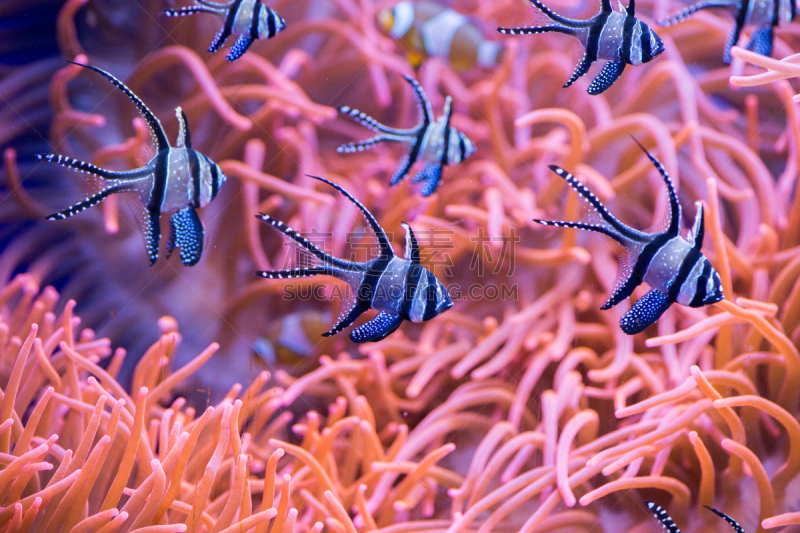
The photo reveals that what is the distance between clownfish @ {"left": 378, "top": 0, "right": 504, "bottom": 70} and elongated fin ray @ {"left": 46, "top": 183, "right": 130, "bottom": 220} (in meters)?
1.17

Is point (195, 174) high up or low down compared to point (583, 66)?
down

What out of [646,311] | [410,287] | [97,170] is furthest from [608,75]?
[97,170]

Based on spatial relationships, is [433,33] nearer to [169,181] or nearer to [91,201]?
[169,181]

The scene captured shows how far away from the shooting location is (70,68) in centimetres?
146

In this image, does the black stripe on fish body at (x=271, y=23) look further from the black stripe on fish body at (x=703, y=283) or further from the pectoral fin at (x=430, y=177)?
the black stripe on fish body at (x=703, y=283)

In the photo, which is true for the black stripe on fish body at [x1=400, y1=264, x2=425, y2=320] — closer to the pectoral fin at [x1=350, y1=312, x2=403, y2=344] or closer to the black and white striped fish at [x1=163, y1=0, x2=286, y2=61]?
the pectoral fin at [x1=350, y1=312, x2=403, y2=344]

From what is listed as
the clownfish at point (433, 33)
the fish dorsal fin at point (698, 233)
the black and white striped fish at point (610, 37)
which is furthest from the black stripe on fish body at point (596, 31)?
the clownfish at point (433, 33)

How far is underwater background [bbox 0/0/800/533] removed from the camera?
98 centimetres

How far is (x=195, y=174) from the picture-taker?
3.13ft

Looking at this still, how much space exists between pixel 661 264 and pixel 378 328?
46 centimetres

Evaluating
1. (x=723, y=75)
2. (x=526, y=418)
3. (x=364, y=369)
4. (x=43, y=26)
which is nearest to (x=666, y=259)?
(x=526, y=418)

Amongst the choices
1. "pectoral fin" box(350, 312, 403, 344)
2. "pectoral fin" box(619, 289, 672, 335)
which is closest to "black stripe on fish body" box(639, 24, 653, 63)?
"pectoral fin" box(619, 289, 672, 335)

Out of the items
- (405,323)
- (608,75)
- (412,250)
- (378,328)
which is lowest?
(405,323)

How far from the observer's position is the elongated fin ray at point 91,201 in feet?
2.94
